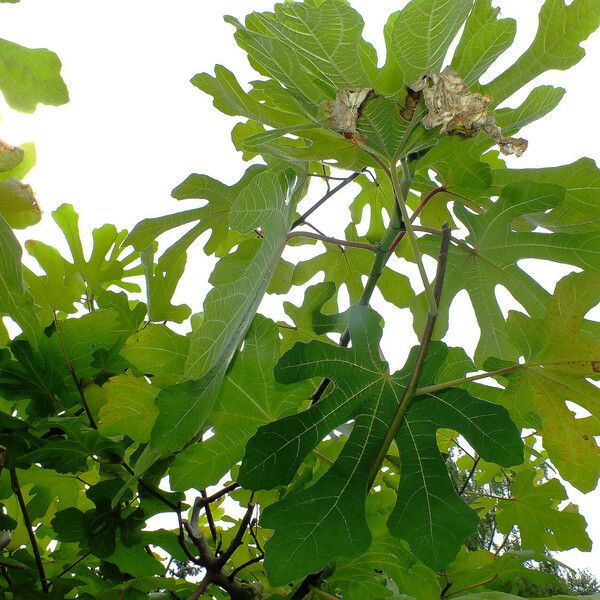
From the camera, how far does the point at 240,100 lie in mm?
1256

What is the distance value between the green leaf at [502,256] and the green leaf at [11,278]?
791mm

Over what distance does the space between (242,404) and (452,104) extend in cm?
61

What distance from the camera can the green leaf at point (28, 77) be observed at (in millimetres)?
1023

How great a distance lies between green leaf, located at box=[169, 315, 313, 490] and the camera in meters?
1.14

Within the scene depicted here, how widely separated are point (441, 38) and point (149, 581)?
1104 mm

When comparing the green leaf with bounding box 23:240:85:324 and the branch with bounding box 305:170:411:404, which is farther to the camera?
the green leaf with bounding box 23:240:85:324

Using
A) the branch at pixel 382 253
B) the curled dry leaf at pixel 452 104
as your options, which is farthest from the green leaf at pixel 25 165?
the curled dry leaf at pixel 452 104

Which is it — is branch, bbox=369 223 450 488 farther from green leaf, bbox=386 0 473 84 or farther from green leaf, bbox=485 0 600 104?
green leaf, bbox=485 0 600 104

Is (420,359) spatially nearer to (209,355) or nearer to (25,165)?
(209,355)

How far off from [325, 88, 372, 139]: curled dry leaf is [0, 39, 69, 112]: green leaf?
43 centimetres

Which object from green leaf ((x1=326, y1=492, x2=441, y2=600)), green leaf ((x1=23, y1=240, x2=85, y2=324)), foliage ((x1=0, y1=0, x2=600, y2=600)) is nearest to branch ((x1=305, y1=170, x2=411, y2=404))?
foliage ((x1=0, y1=0, x2=600, y2=600))

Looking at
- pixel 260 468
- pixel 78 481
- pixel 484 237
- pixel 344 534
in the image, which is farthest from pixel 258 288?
pixel 78 481

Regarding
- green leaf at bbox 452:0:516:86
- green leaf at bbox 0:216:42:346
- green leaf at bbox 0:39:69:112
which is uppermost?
green leaf at bbox 452:0:516:86

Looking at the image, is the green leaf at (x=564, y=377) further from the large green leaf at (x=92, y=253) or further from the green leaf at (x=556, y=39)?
the large green leaf at (x=92, y=253)
